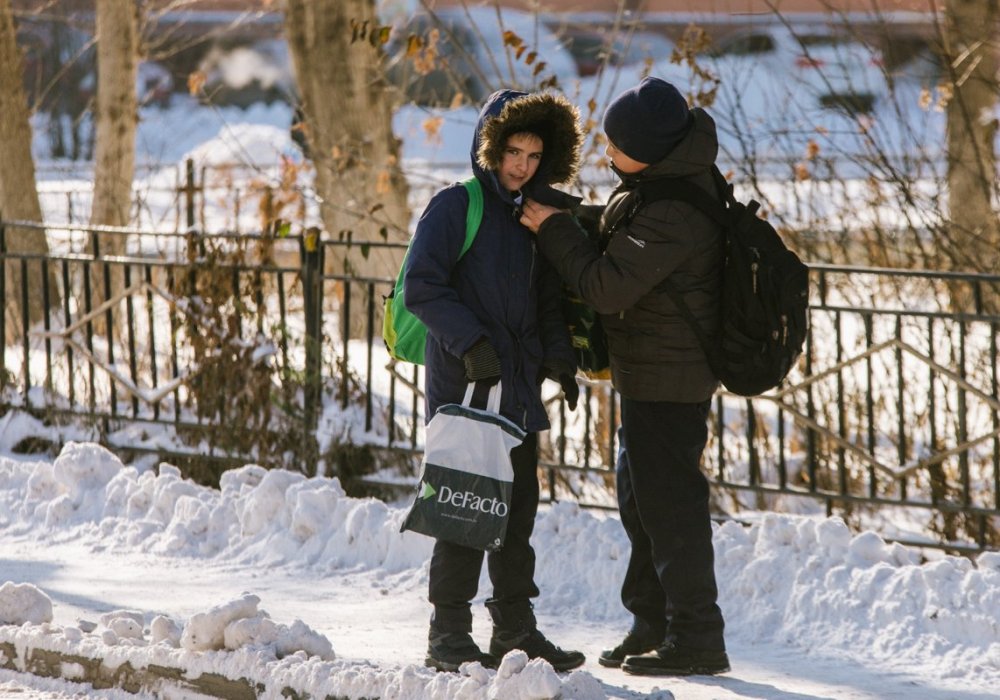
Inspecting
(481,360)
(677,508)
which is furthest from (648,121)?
(677,508)

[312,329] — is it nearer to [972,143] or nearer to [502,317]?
[502,317]

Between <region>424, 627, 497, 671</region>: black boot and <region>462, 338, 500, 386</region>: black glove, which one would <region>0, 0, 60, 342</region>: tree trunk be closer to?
<region>424, 627, 497, 671</region>: black boot

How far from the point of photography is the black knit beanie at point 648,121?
4113mm

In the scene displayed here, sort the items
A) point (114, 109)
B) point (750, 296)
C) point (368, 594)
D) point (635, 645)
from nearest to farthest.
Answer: point (750, 296), point (635, 645), point (368, 594), point (114, 109)

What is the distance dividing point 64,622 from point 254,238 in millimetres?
2917

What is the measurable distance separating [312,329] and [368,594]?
77.7 inches

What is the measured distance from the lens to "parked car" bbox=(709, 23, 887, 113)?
7902 millimetres

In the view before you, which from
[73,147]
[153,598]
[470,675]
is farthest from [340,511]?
[73,147]

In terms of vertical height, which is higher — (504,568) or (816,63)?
(816,63)

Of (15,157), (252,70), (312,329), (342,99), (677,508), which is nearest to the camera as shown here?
(677,508)

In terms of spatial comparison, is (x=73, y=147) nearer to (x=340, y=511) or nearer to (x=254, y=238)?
(x=254, y=238)

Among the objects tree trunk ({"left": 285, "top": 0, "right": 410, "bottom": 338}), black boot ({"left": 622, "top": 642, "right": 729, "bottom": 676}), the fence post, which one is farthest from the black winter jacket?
tree trunk ({"left": 285, "top": 0, "right": 410, "bottom": 338})

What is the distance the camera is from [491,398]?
165 inches

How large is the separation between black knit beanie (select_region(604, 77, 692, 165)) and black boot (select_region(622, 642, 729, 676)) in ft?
4.92
